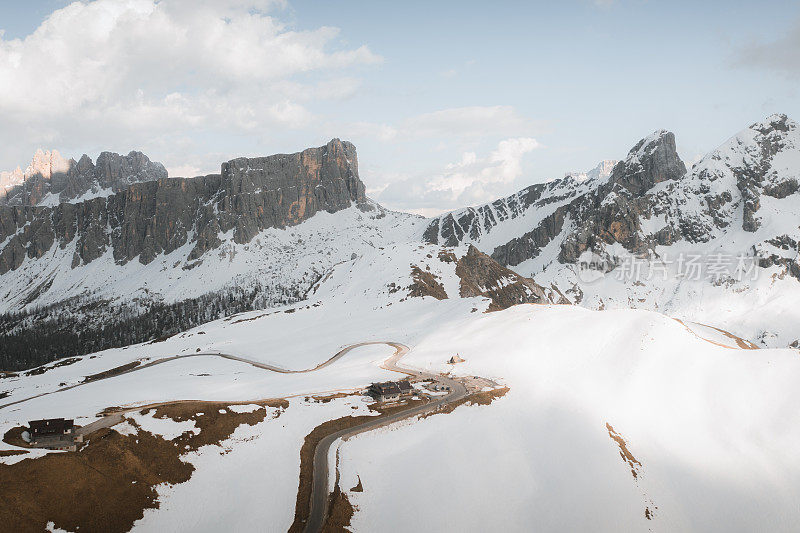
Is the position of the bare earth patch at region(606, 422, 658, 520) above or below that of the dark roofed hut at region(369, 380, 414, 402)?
below

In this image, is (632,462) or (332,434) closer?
(332,434)

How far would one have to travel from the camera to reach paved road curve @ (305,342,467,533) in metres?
37.1

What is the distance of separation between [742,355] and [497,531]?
195 feet

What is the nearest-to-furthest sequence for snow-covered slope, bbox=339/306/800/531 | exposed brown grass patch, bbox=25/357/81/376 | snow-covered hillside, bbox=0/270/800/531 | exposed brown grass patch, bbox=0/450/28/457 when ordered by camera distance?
exposed brown grass patch, bbox=0/450/28/457, snow-covered hillside, bbox=0/270/800/531, snow-covered slope, bbox=339/306/800/531, exposed brown grass patch, bbox=25/357/81/376

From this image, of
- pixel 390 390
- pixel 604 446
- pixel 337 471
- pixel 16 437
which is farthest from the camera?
pixel 390 390

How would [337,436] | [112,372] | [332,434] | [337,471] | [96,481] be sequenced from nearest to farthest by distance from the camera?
[96,481] < [337,471] < [337,436] < [332,434] < [112,372]

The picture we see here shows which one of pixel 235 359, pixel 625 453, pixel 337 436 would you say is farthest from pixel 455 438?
pixel 235 359

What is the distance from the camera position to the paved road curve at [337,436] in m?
37.1

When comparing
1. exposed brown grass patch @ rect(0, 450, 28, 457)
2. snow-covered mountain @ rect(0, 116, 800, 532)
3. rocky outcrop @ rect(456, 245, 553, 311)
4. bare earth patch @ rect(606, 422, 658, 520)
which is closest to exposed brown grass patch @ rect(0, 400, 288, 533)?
snow-covered mountain @ rect(0, 116, 800, 532)

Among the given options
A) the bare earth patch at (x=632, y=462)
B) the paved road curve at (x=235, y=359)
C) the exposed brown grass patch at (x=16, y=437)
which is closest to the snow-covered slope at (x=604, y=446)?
the bare earth patch at (x=632, y=462)

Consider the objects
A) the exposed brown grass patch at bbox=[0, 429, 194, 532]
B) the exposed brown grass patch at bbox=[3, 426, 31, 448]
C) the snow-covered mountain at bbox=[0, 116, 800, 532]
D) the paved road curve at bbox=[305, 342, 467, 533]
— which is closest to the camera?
the exposed brown grass patch at bbox=[0, 429, 194, 532]

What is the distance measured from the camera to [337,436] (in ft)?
165

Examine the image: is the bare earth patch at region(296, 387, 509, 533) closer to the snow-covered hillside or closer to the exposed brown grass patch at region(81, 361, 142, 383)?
the snow-covered hillside

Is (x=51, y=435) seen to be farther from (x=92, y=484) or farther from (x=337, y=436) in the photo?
(x=337, y=436)
